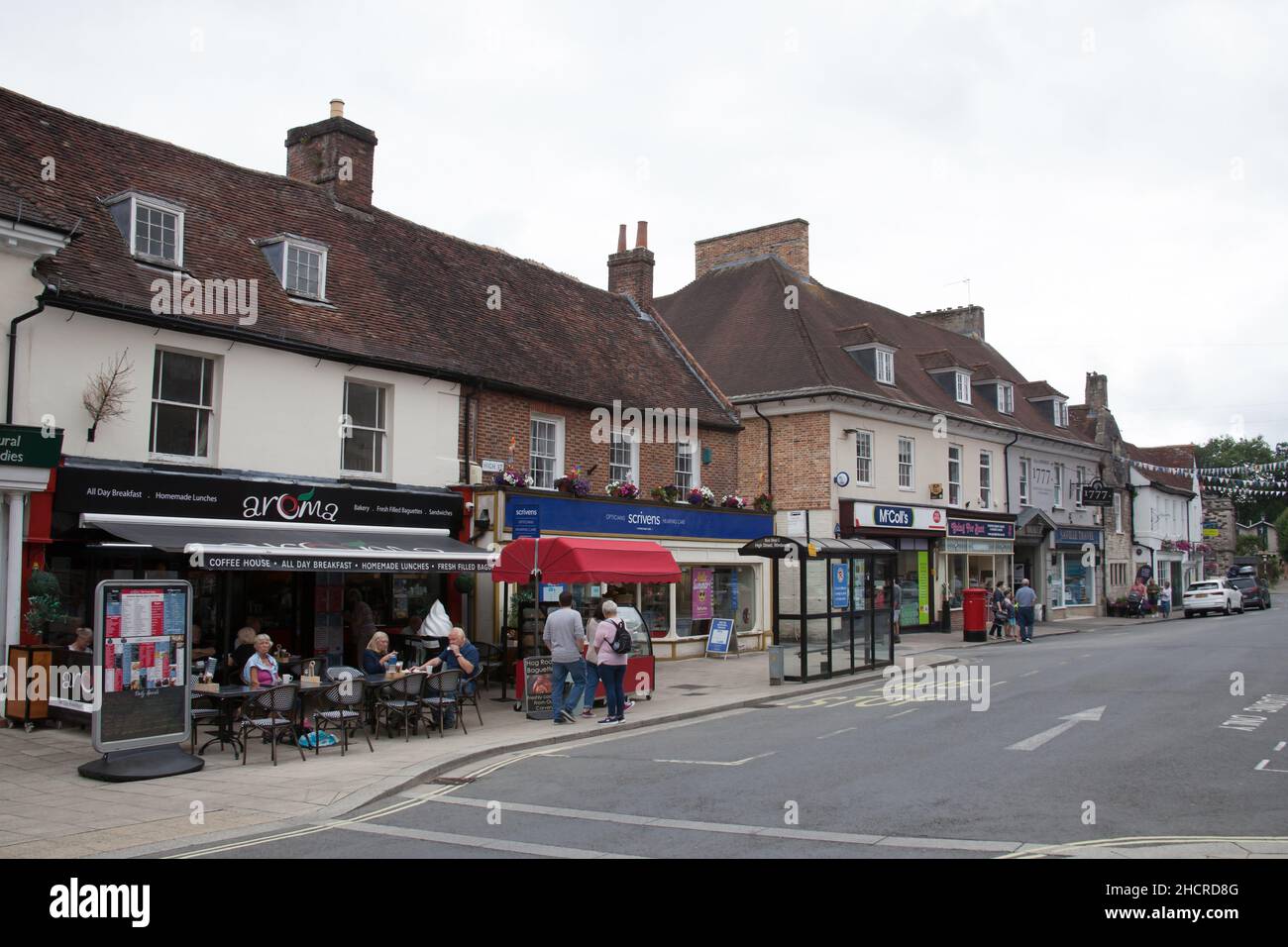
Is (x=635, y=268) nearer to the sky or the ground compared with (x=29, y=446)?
nearer to the sky

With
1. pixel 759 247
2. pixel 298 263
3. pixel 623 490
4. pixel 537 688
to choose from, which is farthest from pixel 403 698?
pixel 759 247

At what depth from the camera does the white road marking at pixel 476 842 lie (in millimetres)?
7371

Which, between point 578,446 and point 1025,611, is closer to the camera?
point 578,446

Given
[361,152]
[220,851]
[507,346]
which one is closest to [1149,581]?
[507,346]

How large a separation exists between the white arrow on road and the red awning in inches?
265

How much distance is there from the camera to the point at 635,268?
2875 cm

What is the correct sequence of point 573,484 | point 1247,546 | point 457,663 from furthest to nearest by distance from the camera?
1. point 1247,546
2. point 573,484
3. point 457,663

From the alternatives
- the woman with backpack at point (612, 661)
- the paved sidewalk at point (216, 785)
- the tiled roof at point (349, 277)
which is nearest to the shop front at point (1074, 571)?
the tiled roof at point (349, 277)

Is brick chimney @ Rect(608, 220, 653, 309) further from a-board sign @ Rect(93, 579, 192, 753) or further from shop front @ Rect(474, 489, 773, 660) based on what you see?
a-board sign @ Rect(93, 579, 192, 753)

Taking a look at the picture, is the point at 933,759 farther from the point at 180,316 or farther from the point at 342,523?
the point at 180,316

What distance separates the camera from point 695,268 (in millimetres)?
39000

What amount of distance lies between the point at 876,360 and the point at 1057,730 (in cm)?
2148

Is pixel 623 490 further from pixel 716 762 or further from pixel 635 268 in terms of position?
pixel 716 762

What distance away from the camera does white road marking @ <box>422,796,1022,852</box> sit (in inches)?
287
